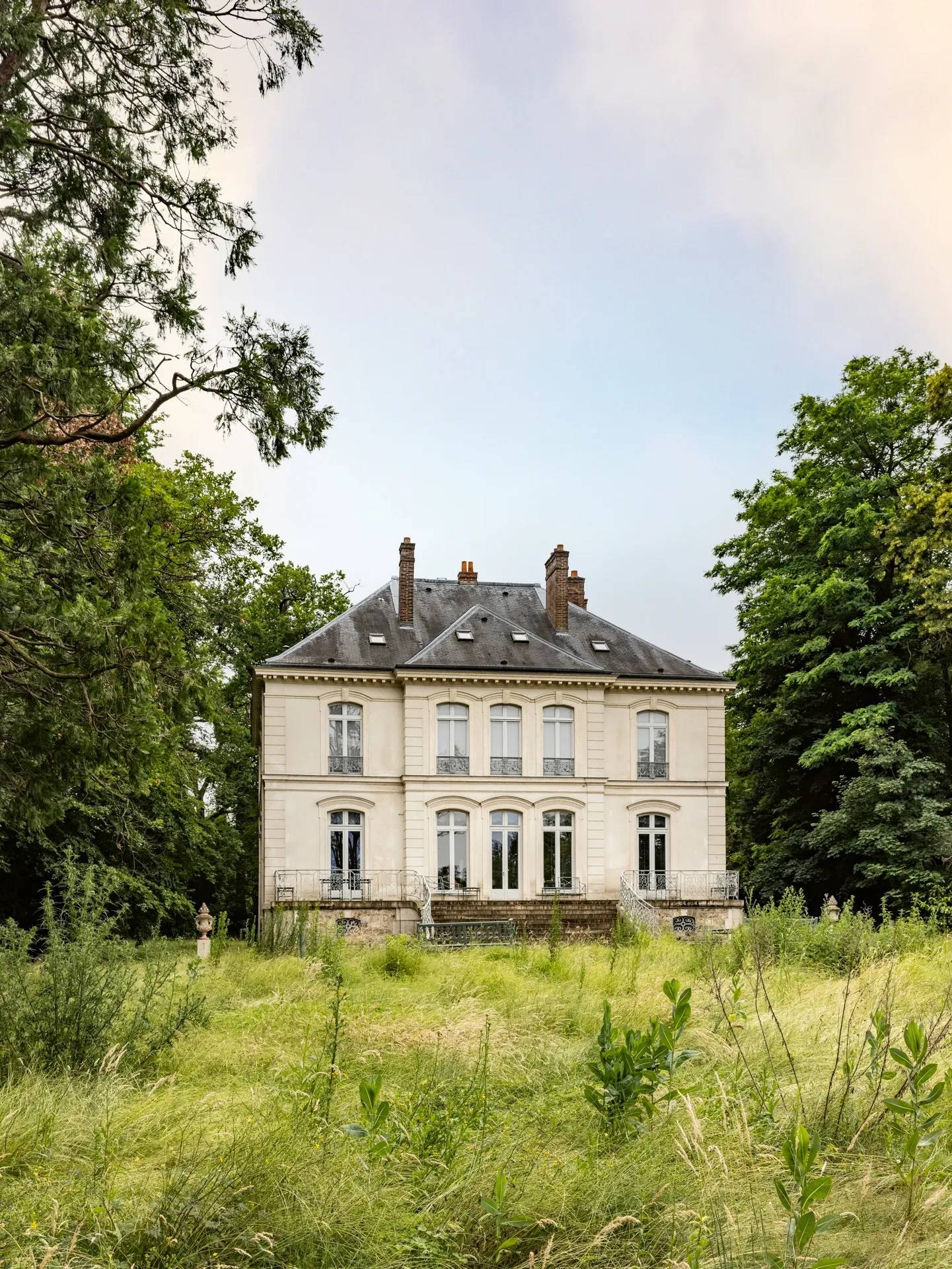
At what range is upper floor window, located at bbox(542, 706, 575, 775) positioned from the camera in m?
25.3

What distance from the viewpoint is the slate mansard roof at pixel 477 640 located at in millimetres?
24906

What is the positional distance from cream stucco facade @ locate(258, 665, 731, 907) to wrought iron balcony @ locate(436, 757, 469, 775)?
14 centimetres

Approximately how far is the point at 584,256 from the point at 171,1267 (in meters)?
12.4

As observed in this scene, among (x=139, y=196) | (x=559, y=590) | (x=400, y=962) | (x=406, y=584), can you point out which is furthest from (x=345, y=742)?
(x=139, y=196)

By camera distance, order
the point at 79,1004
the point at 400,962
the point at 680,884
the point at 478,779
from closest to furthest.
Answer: the point at 79,1004 → the point at 400,962 → the point at 478,779 → the point at 680,884

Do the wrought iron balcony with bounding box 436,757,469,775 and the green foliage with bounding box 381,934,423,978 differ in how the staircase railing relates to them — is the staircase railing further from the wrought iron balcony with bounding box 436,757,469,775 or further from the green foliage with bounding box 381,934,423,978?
the green foliage with bounding box 381,934,423,978

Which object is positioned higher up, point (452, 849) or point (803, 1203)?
point (803, 1203)

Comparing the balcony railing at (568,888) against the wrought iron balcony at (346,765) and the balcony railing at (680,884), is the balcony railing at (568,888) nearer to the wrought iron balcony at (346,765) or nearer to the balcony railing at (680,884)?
the balcony railing at (680,884)

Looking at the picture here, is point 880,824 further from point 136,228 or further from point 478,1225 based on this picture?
point 478,1225

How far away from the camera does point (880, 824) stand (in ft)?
72.6

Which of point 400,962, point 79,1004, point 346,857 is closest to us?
point 79,1004

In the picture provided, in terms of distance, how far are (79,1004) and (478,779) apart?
62.1 feet

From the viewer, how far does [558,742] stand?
2542 centimetres

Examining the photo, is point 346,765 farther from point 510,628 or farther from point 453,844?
point 510,628
